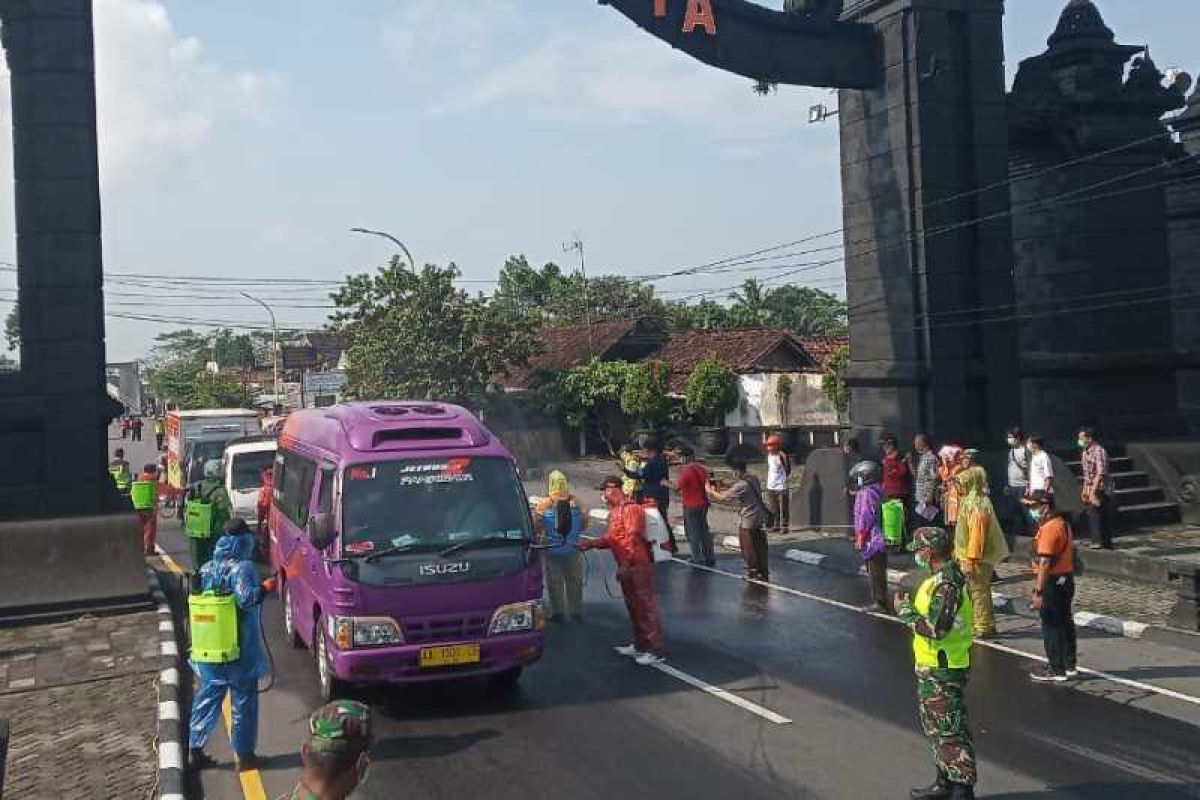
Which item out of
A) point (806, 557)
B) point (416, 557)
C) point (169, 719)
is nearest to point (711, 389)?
point (806, 557)

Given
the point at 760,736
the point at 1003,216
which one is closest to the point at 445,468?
the point at 760,736

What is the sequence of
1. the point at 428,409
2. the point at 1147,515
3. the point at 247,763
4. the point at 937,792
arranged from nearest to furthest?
the point at 937,792, the point at 247,763, the point at 428,409, the point at 1147,515

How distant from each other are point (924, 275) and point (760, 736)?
1137cm

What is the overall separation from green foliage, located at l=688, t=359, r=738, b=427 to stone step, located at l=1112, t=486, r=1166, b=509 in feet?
60.1

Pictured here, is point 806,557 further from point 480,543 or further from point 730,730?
point 480,543

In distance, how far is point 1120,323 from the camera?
20.4 m

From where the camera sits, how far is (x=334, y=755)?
3598 mm

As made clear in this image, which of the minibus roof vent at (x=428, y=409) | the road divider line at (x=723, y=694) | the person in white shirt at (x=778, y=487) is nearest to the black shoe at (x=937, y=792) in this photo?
the road divider line at (x=723, y=694)

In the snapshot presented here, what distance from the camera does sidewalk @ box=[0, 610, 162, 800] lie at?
802 centimetres

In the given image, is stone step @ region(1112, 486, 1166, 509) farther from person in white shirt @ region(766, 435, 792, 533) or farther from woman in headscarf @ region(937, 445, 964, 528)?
person in white shirt @ region(766, 435, 792, 533)

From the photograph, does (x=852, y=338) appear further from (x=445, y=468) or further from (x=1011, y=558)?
(x=445, y=468)

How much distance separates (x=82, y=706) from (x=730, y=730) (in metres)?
5.56

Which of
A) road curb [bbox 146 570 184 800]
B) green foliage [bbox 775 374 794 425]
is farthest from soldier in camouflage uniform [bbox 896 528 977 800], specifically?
green foliage [bbox 775 374 794 425]

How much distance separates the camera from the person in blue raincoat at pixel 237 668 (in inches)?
314
